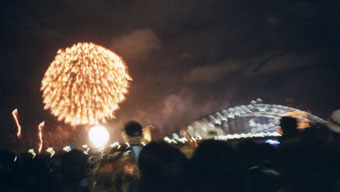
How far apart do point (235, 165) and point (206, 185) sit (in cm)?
63

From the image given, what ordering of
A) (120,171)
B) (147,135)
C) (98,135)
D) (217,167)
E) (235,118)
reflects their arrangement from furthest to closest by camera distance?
(235,118), (98,135), (147,135), (120,171), (217,167)

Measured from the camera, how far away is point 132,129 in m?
5.04

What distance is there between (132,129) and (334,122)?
500 centimetres

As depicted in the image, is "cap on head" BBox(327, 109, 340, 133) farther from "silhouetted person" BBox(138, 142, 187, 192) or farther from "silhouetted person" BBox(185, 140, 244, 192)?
"silhouetted person" BBox(138, 142, 187, 192)

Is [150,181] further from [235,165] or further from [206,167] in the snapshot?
[235,165]

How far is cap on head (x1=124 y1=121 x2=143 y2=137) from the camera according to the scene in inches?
198

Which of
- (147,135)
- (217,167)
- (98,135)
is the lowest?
(217,167)

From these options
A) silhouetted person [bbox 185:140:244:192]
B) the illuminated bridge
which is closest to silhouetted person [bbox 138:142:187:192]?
silhouetted person [bbox 185:140:244:192]

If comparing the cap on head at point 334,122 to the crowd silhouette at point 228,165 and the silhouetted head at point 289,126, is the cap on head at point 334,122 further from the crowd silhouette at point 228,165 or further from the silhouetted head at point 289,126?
the silhouetted head at point 289,126

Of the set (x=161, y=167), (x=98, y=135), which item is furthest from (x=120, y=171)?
(x=98, y=135)

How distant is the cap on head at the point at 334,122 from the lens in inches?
208

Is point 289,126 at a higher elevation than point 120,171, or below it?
higher

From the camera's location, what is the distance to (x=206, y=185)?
3.86 meters

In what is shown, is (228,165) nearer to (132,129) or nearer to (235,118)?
(132,129)
